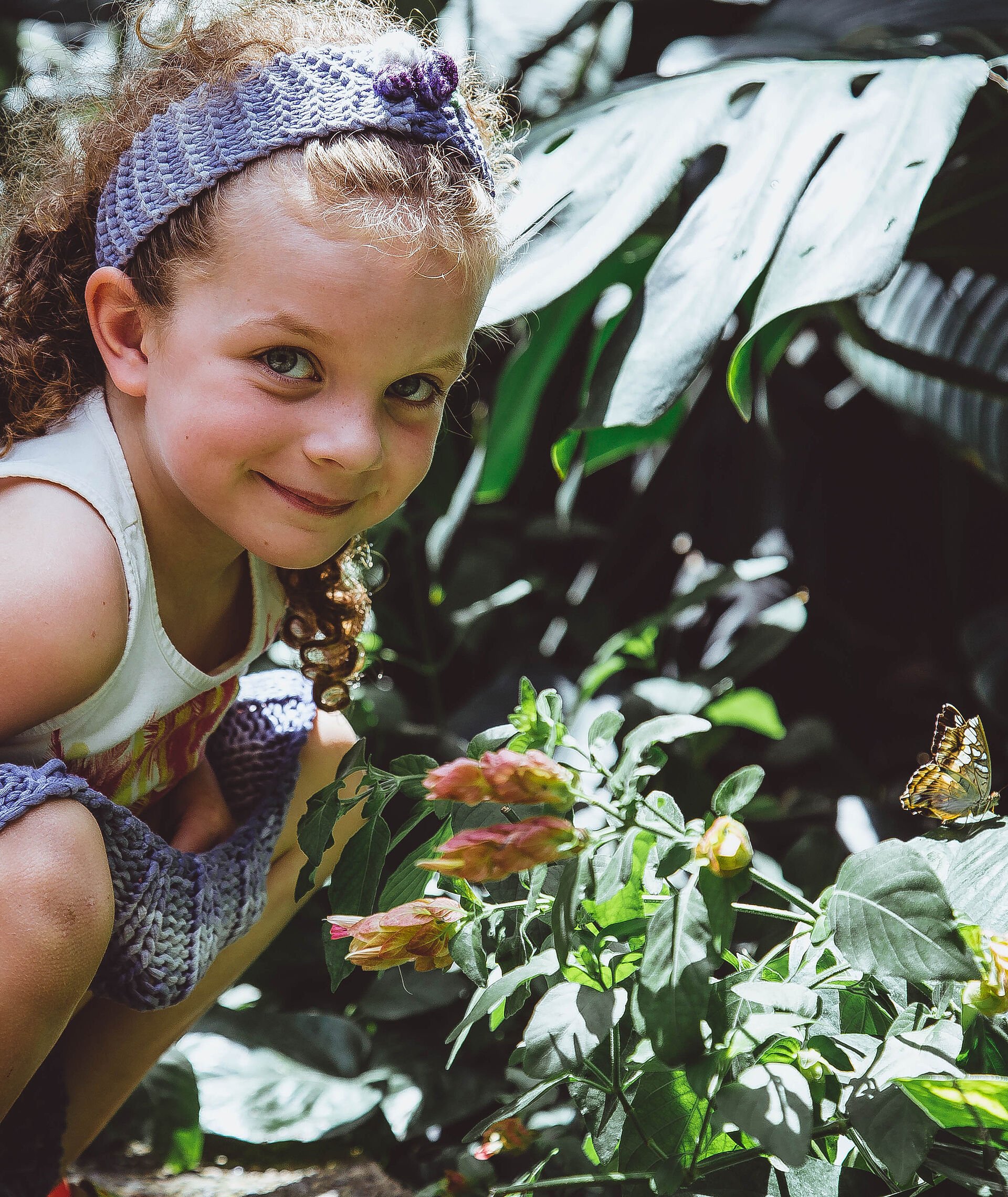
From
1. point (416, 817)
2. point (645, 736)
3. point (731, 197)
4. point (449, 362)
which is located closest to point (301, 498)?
point (449, 362)

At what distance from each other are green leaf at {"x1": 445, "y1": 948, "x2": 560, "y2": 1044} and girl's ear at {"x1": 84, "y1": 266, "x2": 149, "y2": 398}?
20.0 inches

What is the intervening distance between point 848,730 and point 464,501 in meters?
0.69

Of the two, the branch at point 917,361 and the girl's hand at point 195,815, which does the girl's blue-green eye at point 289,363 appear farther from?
the branch at point 917,361

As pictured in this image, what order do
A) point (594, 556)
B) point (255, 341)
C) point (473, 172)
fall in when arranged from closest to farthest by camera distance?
point (255, 341), point (473, 172), point (594, 556)

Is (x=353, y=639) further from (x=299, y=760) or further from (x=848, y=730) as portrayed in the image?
(x=848, y=730)

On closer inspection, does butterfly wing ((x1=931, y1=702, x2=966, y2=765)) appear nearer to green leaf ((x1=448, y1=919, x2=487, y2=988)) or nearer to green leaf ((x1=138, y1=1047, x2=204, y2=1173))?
green leaf ((x1=448, y1=919, x2=487, y2=988))

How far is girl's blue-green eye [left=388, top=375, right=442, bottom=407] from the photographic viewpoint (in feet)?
2.60

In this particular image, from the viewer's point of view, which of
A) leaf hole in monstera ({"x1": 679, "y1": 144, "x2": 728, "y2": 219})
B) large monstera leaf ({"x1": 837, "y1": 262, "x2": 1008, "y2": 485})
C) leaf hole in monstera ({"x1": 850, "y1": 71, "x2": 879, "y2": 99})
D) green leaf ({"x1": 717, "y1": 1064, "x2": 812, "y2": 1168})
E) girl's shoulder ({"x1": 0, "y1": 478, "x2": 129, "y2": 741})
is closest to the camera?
green leaf ({"x1": 717, "y1": 1064, "x2": 812, "y2": 1168})

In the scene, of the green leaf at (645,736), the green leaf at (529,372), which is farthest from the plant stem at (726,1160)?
the green leaf at (529,372)

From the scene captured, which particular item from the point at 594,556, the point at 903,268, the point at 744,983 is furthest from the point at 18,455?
the point at 903,268

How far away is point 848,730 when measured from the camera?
1.62 m

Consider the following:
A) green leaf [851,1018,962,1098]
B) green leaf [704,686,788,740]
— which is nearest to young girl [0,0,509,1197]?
green leaf [851,1018,962,1098]

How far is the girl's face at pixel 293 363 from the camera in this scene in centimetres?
73

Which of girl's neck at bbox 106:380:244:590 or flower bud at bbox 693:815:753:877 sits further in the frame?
girl's neck at bbox 106:380:244:590
